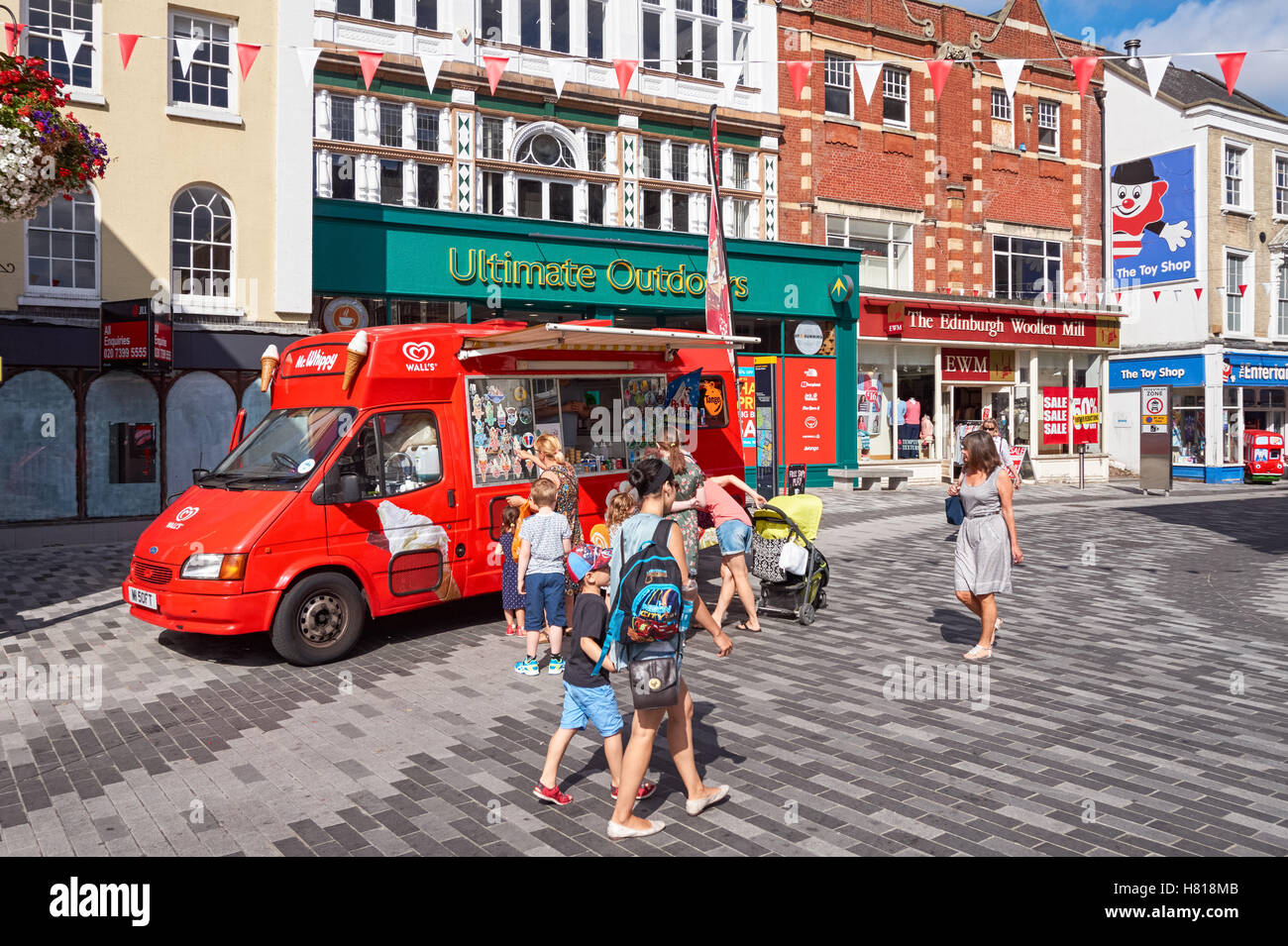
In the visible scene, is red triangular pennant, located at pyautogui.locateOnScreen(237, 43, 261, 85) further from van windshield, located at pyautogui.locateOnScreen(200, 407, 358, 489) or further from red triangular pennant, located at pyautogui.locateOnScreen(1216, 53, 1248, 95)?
red triangular pennant, located at pyautogui.locateOnScreen(1216, 53, 1248, 95)

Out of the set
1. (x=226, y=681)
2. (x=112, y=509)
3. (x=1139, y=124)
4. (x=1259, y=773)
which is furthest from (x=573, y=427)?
(x=1139, y=124)

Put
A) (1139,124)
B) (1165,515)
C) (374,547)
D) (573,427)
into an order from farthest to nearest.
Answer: (1139,124)
(1165,515)
(573,427)
(374,547)

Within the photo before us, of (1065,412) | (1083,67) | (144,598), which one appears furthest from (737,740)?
(1065,412)

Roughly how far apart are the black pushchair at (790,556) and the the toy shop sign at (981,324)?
1459 cm

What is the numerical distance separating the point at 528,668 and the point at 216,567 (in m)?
2.49

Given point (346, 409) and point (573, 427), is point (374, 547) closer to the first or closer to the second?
point (346, 409)

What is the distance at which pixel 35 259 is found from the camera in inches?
566

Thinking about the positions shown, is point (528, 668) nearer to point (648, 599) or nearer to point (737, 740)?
point (737, 740)

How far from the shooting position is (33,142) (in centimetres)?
865

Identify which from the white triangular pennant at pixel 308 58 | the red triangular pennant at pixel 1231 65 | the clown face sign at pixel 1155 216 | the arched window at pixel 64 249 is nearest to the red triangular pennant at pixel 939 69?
the red triangular pennant at pixel 1231 65

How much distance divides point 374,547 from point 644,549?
445 cm

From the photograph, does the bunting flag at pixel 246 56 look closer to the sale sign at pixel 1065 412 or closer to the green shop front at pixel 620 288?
the green shop front at pixel 620 288

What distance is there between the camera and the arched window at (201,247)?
15.2 meters
